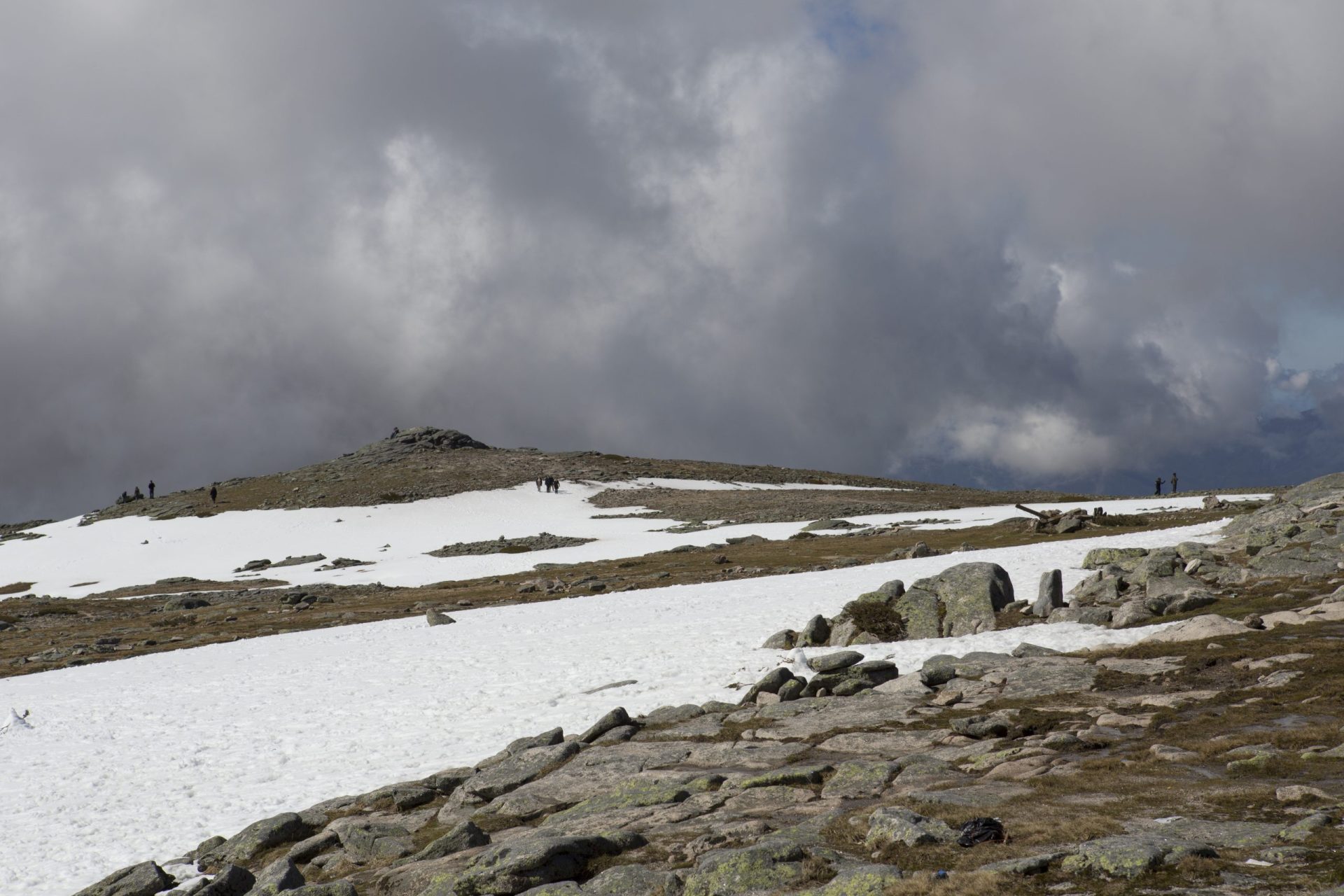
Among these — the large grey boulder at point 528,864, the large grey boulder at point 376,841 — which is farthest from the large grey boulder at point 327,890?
the large grey boulder at point 376,841

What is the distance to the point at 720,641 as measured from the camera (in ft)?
93.5

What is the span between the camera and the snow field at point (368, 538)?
71.6m

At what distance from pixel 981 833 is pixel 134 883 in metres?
13.1

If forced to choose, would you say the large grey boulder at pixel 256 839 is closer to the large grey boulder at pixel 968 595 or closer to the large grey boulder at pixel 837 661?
the large grey boulder at pixel 837 661

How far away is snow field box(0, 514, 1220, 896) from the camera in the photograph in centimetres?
1844

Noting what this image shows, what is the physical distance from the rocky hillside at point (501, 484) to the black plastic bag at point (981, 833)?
2960 inches

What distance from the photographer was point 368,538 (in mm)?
88500

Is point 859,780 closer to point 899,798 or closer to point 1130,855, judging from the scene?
point 899,798

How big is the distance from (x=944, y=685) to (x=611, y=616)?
19.8 m

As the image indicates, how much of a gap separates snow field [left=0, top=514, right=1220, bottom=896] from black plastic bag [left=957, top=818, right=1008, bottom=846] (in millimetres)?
12864

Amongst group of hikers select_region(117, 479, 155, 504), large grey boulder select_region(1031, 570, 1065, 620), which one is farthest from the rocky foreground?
group of hikers select_region(117, 479, 155, 504)

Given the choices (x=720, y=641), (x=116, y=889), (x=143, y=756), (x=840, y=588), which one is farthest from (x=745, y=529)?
(x=116, y=889)

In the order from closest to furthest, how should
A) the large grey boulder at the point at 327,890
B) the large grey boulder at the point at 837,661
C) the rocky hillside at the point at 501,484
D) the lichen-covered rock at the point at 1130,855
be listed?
the lichen-covered rock at the point at 1130,855
the large grey boulder at the point at 327,890
the large grey boulder at the point at 837,661
the rocky hillside at the point at 501,484

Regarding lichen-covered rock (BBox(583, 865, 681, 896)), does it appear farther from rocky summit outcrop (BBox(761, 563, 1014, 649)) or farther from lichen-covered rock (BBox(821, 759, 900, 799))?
Result: rocky summit outcrop (BBox(761, 563, 1014, 649))
